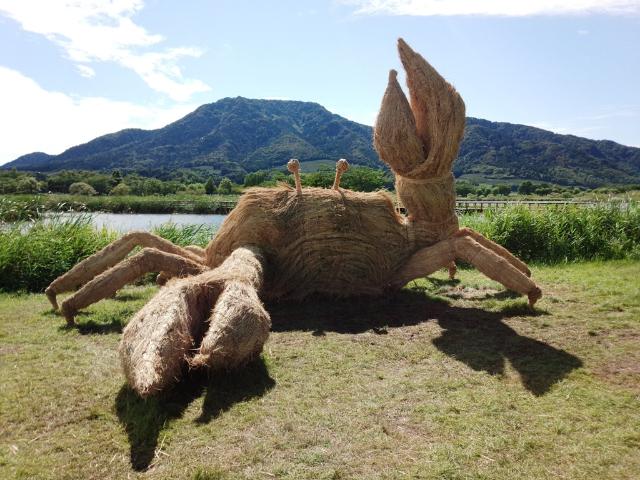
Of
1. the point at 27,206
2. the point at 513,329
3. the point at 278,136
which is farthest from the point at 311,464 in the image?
the point at 278,136

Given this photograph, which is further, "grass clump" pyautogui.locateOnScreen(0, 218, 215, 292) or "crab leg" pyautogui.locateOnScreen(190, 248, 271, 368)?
"grass clump" pyautogui.locateOnScreen(0, 218, 215, 292)

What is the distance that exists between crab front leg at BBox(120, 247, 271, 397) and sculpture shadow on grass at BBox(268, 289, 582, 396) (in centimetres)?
116

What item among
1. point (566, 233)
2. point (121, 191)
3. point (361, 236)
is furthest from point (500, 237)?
point (121, 191)

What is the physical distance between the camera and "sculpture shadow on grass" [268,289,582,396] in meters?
3.23

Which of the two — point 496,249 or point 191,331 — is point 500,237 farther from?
point 191,331

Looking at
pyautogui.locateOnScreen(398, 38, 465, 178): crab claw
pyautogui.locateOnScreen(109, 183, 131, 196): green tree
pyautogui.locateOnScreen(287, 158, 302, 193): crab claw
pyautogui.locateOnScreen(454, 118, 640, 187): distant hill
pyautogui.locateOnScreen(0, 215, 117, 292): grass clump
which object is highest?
pyautogui.locateOnScreen(454, 118, 640, 187): distant hill

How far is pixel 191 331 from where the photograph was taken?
3.04 meters

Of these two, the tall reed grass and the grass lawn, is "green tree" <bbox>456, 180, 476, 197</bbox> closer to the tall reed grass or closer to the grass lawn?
the tall reed grass

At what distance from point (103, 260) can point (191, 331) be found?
221 centimetres

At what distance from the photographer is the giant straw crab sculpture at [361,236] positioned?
4418 mm

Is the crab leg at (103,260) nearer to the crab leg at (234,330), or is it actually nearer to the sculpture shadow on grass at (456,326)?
the sculpture shadow on grass at (456,326)

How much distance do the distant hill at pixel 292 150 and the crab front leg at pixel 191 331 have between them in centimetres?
7337

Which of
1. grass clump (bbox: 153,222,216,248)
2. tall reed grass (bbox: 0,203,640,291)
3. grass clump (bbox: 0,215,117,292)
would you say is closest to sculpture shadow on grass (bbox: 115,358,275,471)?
grass clump (bbox: 0,215,117,292)

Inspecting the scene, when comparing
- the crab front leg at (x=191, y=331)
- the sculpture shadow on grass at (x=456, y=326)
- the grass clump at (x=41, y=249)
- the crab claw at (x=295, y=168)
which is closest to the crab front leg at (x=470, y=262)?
the sculpture shadow on grass at (x=456, y=326)
